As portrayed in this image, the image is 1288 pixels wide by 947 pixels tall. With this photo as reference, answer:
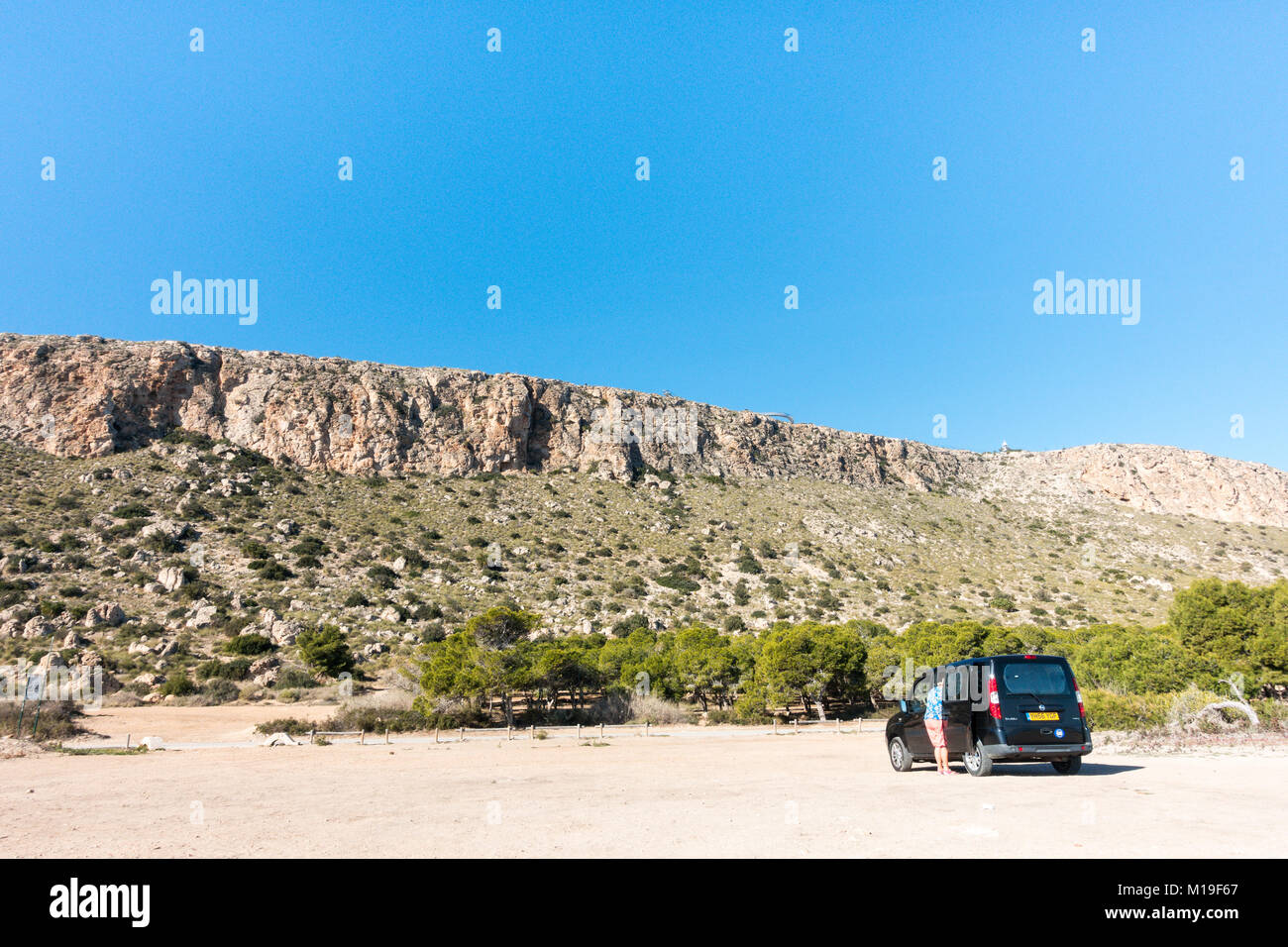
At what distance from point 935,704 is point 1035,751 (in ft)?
4.81

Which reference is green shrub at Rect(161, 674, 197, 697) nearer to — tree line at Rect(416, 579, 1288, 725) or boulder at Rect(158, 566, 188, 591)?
tree line at Rect(416, 579, 1288, 725)

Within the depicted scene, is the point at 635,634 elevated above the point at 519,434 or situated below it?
below

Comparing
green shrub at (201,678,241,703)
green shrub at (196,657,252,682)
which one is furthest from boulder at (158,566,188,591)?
green shrub at (201,678,241,703)

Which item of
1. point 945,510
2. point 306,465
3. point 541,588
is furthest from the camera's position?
point 945,510

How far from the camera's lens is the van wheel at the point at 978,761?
964 centimetres

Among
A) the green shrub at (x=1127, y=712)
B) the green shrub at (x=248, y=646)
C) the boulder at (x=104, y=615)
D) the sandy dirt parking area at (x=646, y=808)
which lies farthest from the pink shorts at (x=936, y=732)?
the boulder at (x=104, y=615)

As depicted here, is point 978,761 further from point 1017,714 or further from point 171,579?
point 171,579

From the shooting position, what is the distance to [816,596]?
155 feet

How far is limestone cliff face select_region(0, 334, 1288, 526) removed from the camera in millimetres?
50688

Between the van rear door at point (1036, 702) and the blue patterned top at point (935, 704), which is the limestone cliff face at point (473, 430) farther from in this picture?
the van rear door at point (1036, 702)

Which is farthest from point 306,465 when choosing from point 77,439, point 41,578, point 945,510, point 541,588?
point 945,510
